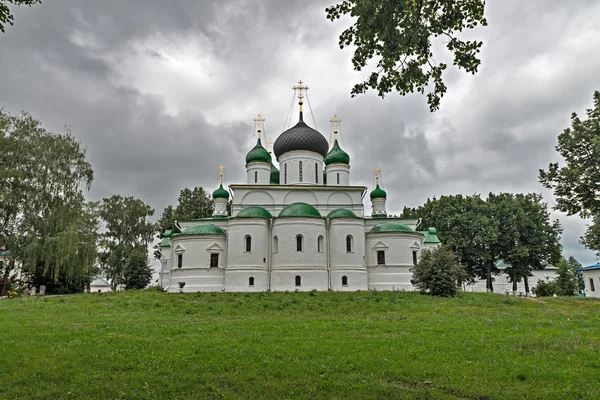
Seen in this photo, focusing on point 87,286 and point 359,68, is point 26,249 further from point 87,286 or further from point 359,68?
point 359,68

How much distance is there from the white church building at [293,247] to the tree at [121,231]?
12606 millimetres

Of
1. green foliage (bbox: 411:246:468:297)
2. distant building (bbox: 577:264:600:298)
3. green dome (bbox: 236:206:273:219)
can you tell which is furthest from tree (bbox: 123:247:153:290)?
distant building (bbox: 577:264:600:298)

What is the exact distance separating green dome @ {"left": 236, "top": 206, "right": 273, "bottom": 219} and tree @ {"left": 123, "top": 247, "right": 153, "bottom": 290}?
14655mm

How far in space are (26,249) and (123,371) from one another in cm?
2126

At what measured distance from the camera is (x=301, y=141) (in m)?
32.2

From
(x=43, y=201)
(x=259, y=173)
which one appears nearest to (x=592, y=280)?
(x=259, y=173)

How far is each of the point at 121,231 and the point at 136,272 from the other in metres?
5.10

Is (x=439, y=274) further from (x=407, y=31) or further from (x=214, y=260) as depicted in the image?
(x=407, y=31)

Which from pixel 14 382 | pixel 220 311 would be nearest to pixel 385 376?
pixel 14 382

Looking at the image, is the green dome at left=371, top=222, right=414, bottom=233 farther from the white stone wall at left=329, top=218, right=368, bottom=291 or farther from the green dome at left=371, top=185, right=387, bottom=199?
the green dome at left=371, top=185, right=387, bottom=199

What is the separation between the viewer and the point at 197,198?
4444 centimetres

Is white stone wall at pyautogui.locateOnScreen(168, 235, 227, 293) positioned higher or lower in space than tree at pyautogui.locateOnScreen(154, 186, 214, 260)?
lower

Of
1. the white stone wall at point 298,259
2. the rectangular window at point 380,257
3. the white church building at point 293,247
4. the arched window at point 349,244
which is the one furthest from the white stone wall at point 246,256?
the rectangular window at point 380,257

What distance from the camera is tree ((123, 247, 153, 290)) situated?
121ft
